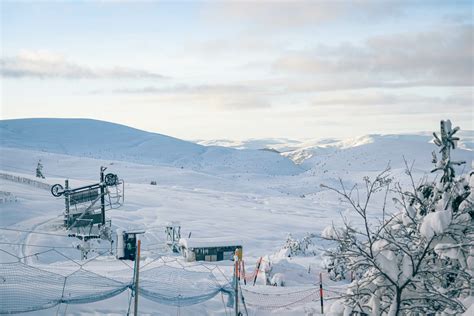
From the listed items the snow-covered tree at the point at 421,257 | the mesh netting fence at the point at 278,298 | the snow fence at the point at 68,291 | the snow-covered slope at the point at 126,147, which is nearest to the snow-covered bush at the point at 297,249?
the mesh netting fence at the point at 278,298

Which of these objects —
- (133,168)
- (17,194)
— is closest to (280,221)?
(17,194)

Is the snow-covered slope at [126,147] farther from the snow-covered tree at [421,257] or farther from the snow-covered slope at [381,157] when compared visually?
the snow-covered tree at [421,257]

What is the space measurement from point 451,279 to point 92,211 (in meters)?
25.9

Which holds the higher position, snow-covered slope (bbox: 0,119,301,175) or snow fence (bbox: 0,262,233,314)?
snow-covered slope (bbox: 0,119,301,175)

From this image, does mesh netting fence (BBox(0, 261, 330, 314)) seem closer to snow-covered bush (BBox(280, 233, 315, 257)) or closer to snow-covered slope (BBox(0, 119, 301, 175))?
snow-covered bush (BBox(280, 233, 315, 257))

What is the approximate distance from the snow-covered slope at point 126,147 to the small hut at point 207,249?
68489 mm

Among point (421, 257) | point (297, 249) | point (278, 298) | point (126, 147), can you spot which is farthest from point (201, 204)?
point (126, 147)

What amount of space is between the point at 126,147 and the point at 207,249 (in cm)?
10651

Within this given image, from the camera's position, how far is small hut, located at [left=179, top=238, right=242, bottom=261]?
24250 mm

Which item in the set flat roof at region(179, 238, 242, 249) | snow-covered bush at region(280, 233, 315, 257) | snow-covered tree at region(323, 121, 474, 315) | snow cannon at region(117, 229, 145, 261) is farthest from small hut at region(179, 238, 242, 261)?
snow-covered tree at region(323, 121, 474, 315)

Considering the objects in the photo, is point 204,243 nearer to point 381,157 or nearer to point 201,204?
point 201,204

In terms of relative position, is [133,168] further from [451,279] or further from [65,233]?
[451,279]

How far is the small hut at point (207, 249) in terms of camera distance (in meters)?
24.2

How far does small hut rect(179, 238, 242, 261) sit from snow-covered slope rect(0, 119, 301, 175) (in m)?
68.5
